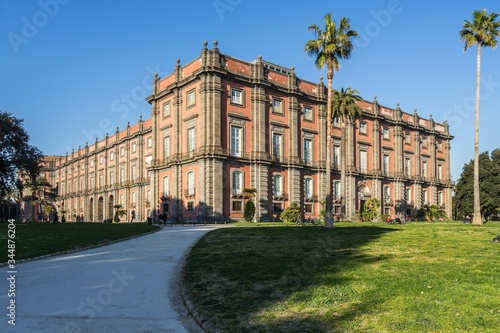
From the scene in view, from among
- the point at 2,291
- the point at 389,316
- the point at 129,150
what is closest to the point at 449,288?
the point at 389,316

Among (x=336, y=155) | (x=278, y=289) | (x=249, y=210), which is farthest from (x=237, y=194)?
(x=278, y=289)

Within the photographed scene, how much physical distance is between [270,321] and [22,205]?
106 meters

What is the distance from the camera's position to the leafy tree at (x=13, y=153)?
37188 mm

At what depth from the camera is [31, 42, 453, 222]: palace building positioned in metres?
42.3

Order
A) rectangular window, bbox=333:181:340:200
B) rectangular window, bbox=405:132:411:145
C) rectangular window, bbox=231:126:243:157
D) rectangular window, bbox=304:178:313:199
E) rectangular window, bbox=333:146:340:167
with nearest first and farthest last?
rectangular window, bbox=231:126:243:157 < rectangular window, bbox=304:178:313:199 < rectangular window, bbox=333:181:340:200 < rectangular window, bbox=333:146:340:167 < rectangular window, bbox=405:132:411:145

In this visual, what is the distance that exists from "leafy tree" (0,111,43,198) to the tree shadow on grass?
3055cm

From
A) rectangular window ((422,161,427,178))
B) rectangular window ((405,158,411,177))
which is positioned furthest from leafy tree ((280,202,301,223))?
rectangular window ((422,161,427,178))

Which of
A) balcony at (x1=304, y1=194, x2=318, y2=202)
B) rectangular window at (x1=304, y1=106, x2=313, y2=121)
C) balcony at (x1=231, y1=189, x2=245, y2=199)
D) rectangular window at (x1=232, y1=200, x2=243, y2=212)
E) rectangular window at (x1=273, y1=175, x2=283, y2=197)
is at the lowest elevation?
rectangular window at (x1=232, y1=200, x2=243, y2=212)

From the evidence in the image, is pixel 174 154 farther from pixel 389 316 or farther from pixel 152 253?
pixel 389 316

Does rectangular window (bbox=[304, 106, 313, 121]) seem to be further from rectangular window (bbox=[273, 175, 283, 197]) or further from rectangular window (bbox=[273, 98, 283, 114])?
Result: rectangular window (bbox=[273, 175, 283, 197])

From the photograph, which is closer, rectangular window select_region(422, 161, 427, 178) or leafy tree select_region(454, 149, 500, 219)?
leafy tree select_region(454, 149, 500, 219)

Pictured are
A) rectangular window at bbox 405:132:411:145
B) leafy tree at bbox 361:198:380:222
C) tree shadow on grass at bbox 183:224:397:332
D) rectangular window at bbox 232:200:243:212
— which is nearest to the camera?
tree shadow on grass at bbox 183:224:397:332

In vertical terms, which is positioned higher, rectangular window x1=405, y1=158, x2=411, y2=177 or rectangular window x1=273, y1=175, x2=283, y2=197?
rectangular window x1=405, y1=158, x2=411, y2=177

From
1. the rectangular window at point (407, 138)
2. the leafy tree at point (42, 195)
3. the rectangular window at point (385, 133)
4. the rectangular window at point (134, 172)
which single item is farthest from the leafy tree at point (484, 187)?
the leafy tree at point (42, 195)
